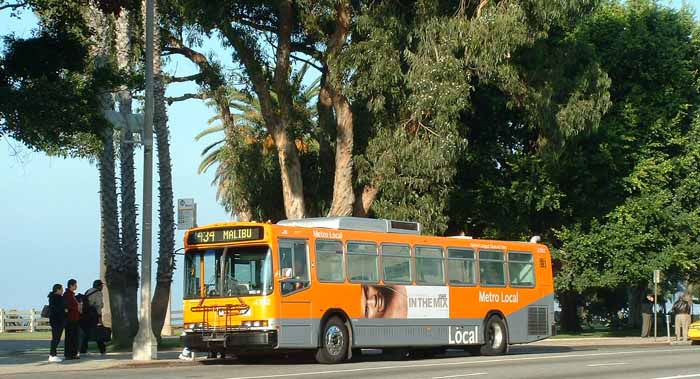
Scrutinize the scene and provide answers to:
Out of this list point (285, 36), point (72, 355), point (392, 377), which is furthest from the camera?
point (285, 36)

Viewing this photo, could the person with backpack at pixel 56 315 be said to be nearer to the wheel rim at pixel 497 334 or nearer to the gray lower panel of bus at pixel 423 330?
the gray lower panel of bus at pixel 423 330

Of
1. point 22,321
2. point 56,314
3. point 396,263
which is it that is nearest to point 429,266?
point 396,263

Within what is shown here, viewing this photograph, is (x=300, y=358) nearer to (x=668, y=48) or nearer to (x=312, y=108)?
(x=312, y=108)

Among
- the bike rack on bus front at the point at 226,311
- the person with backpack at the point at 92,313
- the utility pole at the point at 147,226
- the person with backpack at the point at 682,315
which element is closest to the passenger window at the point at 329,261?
the bike rack on bus front at the point at 226,311

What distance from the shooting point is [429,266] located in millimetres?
29594

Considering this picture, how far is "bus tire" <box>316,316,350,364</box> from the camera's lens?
26.1 meters

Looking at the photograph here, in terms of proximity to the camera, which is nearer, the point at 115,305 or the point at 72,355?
the point at 72,355

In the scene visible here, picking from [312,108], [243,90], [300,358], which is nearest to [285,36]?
[243,90]

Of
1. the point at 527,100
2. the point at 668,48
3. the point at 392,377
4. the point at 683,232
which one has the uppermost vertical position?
the point at 668,48

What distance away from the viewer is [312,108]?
48219 millimetres

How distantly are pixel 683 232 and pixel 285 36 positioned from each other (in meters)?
19.7

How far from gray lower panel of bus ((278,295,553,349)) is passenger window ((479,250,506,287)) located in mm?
1037

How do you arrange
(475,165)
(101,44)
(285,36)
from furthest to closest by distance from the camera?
(475,165), (285,36), (101,44)

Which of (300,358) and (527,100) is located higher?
(527,100)
